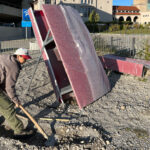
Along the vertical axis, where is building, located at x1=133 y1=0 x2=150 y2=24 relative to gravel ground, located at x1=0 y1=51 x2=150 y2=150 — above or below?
above

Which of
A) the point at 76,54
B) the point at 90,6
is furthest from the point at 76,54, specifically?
the point at 90,6

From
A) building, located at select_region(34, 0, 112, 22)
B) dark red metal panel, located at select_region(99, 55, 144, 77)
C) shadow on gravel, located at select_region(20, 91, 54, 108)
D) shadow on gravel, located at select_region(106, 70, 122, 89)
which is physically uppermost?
building, located at select_region(34, 0, 112, 22)

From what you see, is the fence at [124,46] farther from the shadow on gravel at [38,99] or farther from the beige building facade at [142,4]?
the beige building facade at [142,4]

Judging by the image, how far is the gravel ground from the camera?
10.1ft

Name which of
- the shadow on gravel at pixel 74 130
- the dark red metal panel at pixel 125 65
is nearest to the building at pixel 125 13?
the dark red metal panel at pixel 125 65

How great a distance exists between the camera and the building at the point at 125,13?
55428 mm

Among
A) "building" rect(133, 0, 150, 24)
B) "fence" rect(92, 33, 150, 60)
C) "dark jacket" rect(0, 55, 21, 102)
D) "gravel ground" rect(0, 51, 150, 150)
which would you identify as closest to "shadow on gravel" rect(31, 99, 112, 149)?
"gravel ground" rect(0, 51, 150, 150)

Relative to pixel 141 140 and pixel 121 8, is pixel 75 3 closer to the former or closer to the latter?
pixel 121 8

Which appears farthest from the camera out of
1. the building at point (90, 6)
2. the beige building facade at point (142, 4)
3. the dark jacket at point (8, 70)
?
the beige building facade at point (142, 4)

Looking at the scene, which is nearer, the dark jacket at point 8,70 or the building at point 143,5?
the dark jacket at point 8,70

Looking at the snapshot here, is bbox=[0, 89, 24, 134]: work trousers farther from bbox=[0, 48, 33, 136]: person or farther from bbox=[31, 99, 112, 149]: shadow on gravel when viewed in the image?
bbox=[31, 99, 112, 149]: shadow on gravel

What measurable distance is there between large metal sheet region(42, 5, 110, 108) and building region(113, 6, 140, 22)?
178 feet

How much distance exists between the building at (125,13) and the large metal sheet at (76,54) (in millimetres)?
54200

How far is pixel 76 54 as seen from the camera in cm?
429
